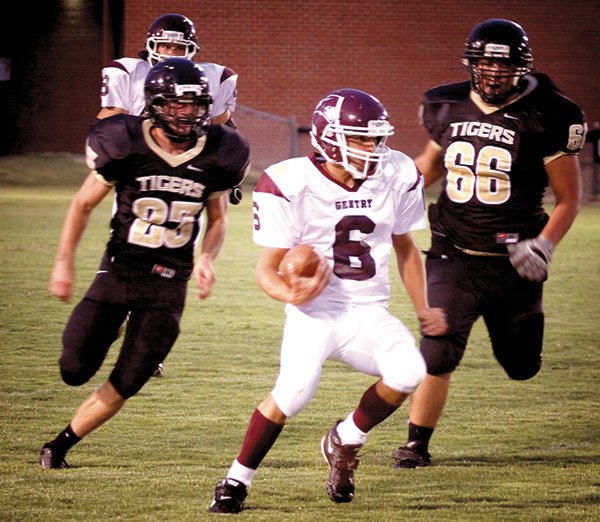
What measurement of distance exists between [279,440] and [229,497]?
1.17 m

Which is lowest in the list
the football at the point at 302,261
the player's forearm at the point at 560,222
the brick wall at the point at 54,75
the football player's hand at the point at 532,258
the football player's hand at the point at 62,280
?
the brick wall at the point at 54,75

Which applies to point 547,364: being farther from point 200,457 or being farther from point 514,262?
point 200,457

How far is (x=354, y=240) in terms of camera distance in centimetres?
410

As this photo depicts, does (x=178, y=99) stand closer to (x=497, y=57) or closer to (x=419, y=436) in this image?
(x=497, y=57)

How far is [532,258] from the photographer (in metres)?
4.63

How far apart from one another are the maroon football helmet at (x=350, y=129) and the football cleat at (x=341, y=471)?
97 centimetres

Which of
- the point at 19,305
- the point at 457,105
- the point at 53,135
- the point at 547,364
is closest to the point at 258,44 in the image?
the point at 53,135

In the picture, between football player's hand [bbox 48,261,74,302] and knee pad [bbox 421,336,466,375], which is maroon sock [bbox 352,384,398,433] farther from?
football player's hand [bbox 48,261,74,302]

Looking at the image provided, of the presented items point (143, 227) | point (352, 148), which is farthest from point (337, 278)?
point (143, 227)

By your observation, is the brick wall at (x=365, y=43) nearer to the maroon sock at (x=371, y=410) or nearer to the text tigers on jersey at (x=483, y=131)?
the text tigers on jersey at (x=483, y=131)

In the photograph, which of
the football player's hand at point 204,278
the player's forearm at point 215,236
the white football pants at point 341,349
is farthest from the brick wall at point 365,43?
the white football pants at point 341,349

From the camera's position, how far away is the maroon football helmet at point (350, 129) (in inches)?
158

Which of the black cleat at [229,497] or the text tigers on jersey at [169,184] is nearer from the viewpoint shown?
the black cleat at [229,497]

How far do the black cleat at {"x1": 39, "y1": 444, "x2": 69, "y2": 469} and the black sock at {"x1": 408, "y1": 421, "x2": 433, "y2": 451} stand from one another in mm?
1393
